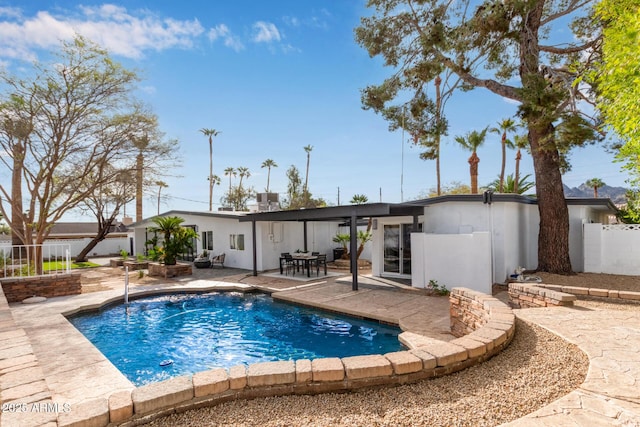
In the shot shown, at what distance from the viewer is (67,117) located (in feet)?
42.6

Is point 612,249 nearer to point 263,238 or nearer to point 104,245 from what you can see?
point 263,238

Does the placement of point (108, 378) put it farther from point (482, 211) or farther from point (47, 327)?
point (482, 211)

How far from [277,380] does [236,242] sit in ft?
48.9

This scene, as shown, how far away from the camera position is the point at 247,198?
45.0m

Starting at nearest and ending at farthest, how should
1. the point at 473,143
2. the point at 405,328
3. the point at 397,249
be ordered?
1. the point at 405,328
2. the point at 397,249
3. the point at 473,143

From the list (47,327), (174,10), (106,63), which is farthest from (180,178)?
(47,327)

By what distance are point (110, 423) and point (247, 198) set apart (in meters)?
43.2

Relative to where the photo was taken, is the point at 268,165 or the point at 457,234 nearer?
the point at 457,234

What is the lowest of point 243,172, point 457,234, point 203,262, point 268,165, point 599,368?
point 203,262

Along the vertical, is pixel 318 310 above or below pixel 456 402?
below

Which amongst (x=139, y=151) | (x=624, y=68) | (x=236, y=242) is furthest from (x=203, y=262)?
Answer: (x=624, y=68)

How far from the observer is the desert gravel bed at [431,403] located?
9.34ft

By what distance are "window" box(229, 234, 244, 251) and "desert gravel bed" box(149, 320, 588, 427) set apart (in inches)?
575

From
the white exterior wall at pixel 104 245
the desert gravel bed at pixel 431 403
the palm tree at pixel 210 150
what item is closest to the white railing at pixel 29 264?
the white exterior wall at pixel 104 245
